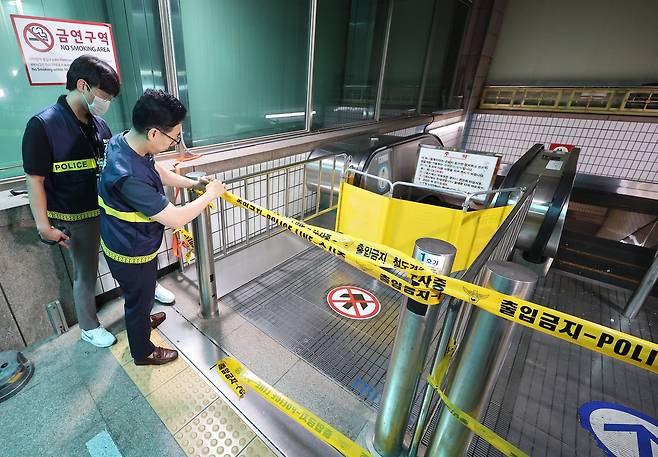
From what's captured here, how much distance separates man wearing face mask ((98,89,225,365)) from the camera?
5.25ft

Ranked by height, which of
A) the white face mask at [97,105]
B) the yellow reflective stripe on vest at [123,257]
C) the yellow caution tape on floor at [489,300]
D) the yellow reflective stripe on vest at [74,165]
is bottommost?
the yellow reflective stripe on vest at [123,257]

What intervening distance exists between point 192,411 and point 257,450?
0.51 meters

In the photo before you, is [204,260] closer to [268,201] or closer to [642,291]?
[268,201]


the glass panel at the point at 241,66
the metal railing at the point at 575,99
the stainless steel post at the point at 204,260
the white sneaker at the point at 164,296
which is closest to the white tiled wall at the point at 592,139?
the metal railing at the point at 575,99

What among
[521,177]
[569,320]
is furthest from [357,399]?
[521,177]

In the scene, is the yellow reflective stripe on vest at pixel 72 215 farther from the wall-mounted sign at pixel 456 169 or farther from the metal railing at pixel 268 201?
the wall-mounted sign at pixel 456 169

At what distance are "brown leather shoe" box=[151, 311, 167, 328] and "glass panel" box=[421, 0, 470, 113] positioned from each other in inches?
287

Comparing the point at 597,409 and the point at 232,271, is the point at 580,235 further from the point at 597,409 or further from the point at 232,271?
the point at 232,271

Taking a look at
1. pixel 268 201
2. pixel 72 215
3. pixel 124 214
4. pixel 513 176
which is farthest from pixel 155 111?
pixel 513 176

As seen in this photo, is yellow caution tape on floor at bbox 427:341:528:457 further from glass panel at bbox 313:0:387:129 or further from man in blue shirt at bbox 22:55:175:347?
glass panel at bbox 313:0:387:129

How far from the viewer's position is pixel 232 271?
130 inches

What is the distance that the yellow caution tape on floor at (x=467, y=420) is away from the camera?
117cm

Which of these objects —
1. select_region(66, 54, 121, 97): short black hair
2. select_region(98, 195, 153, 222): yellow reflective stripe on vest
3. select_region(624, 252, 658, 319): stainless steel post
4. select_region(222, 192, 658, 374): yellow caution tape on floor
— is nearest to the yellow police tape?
select_region(222, 192, 658, 374): yellow caution tape on floor

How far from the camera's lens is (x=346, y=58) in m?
4.93
